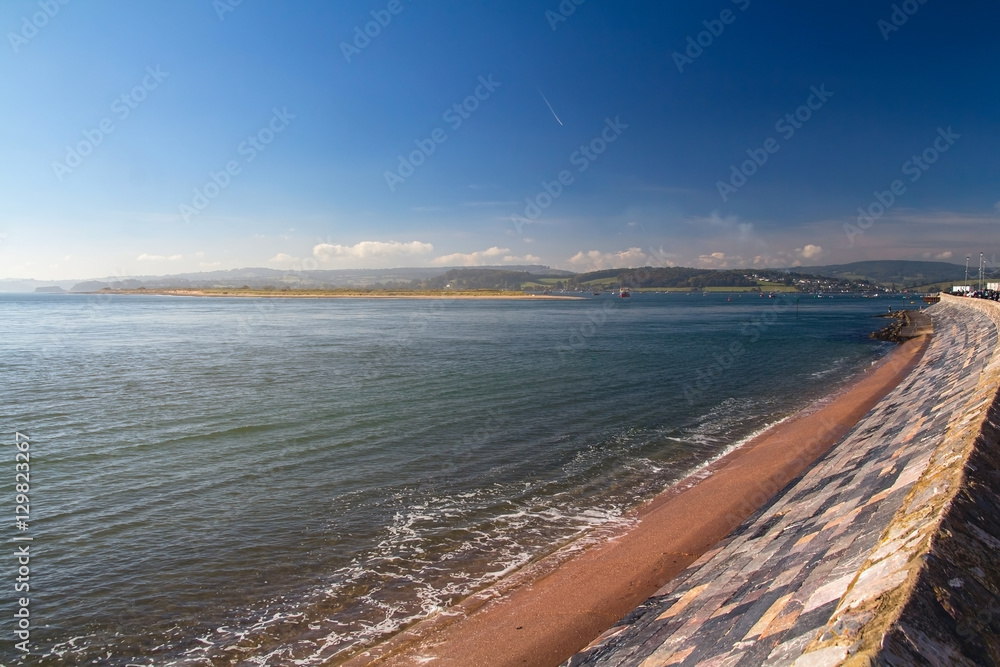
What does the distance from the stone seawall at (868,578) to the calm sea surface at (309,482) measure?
4361 millimetres

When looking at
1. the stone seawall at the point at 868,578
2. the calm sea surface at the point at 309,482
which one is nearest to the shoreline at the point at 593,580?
the calm sea surface at the point at 309,482

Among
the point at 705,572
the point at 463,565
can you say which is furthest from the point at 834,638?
the point at 463,565

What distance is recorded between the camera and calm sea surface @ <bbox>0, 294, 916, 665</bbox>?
8523mm

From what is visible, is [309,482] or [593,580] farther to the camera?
[309,482]

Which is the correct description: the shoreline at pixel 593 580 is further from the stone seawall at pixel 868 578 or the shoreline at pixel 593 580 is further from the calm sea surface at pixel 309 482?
the stone seawall at pixel 868 578

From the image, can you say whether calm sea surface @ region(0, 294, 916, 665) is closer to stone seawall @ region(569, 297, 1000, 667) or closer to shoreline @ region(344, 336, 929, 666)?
shoreline @ region(344, 336, 929, 666)

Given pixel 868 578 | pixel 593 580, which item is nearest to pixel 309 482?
pixel 593 580

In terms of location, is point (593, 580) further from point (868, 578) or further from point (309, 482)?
point (309, 482)

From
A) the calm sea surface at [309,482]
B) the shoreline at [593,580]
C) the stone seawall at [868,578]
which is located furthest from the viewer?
the calm sea surface at [309,482]

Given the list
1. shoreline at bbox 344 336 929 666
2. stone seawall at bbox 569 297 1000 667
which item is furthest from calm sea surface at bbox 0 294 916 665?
stone seawall at bbox 569 297 1000 667

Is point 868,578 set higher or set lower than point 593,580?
higher

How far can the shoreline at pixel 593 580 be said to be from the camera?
25.0ft

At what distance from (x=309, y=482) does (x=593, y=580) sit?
26.9 feet

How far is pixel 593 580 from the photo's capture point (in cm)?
933
